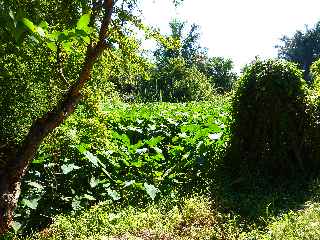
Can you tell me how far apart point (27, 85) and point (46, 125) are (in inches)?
152

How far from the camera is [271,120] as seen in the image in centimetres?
866

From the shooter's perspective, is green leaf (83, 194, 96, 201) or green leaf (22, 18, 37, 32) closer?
green leaf (22, 18, 37, 32)

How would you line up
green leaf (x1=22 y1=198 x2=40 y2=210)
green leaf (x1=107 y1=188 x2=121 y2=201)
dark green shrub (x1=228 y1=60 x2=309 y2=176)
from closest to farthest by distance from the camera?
green leaf (x1=22 y1=198 x2=40 y2=210)
green leaf (x1=107 y1=188 x2=121 y2=201)
dark green shrub (x1=228 y1=60 x2=309 y2=176)

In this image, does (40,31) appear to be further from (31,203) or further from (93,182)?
(93,182)

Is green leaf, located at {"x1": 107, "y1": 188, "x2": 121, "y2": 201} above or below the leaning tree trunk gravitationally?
above

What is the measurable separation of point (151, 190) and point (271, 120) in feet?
8.58

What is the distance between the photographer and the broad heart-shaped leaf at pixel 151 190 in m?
7.98

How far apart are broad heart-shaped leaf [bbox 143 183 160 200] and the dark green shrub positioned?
175 cm

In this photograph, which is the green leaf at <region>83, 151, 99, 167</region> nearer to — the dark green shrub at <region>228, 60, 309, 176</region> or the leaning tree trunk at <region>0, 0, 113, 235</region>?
the dark green shrub at <region>228, 60, 309, 176</region>

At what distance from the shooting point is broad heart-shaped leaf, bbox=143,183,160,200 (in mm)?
7984

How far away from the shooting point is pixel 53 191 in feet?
26.5

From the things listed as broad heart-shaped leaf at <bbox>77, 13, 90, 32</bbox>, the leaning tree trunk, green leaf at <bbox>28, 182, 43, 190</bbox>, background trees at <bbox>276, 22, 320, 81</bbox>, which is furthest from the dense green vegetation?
background trees at <bbox>276, 22, 320, 81</bbox>

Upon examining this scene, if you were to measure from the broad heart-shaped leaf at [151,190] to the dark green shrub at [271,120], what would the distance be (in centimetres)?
175

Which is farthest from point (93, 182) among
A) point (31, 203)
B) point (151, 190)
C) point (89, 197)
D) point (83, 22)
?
point (83, 22)
